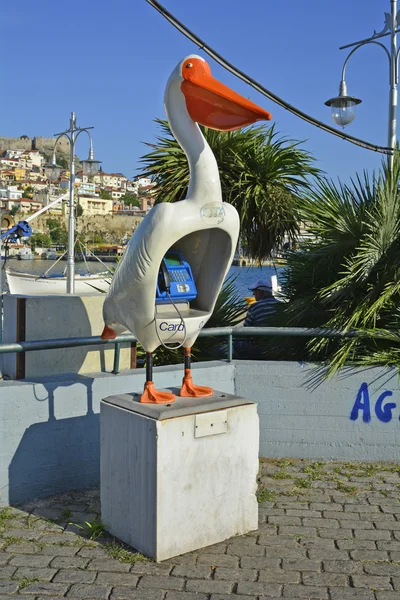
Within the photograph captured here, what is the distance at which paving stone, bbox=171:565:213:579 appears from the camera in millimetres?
3580

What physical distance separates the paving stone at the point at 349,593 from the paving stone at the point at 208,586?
480mm

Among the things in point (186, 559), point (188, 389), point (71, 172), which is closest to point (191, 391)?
point (188, 389)

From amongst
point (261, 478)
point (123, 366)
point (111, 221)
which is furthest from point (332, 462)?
point (111, 221)

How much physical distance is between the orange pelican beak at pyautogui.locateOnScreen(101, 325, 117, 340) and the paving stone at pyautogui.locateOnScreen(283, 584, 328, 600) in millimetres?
1924

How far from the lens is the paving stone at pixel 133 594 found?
10.9 feet

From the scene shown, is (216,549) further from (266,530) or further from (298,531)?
(298,531)

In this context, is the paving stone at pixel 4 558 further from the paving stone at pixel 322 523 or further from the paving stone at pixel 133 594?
the paving stone at pixel 322 523

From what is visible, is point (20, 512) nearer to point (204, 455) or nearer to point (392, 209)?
point (204, 455)

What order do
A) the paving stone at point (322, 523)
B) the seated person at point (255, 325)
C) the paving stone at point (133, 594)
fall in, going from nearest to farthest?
the paving stone at point (133, 594), the paving stone at point (322, 523), the seated person at point (255, 325)

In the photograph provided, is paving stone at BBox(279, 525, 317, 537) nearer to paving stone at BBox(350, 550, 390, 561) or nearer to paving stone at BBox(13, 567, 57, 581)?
paving stone at BBox(350, 550, 390, 561)

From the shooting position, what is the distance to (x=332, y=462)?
547cm

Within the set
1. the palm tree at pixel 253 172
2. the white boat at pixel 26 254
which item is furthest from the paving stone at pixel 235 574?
the white boat at pixel 26 254

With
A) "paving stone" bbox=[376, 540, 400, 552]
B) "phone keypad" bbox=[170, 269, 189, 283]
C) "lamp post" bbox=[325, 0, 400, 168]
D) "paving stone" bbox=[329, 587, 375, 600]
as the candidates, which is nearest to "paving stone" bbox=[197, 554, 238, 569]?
"paving stone" bbox=[329, 587, 375, 600]

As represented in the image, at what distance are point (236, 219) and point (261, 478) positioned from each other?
2.21m
